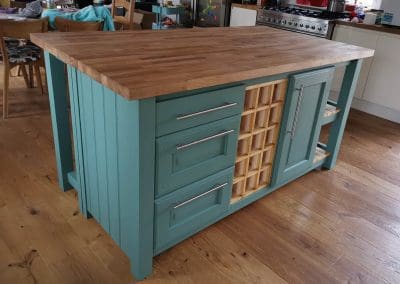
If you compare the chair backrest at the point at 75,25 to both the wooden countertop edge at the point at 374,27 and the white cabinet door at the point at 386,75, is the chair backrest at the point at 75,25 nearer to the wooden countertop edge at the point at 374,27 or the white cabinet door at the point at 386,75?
the wooden countertop edge at the point at 374,27

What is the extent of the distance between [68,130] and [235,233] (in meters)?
1.01

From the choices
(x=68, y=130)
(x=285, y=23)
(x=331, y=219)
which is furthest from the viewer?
(x=285, y=23)

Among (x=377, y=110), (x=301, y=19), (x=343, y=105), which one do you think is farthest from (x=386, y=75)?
(x=343, y=105)

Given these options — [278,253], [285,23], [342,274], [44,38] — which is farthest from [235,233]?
[285,23]

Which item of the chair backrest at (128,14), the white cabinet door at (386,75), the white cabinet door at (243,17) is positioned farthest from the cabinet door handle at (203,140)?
the white cabinet door at (243,17)

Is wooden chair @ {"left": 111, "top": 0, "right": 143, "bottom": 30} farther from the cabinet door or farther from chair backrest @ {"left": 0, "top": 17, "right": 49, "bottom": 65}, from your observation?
the cabinet door

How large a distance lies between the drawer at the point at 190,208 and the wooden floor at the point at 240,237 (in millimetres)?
125

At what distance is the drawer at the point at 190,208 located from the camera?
1.39 m

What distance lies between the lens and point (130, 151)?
1.20 m

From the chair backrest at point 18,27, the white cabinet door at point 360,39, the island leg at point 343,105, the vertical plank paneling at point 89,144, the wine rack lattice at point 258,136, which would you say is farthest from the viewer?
the white cabinet door at point 360,39

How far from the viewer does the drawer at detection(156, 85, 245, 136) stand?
3.91 ft

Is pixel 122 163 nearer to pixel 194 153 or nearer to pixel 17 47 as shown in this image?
pixel 194 153

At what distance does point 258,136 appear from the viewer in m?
1.75

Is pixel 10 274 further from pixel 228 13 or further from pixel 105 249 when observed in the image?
pixel 228 13
